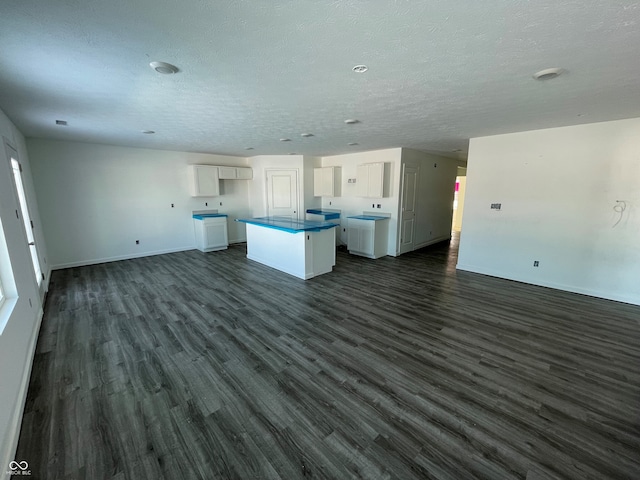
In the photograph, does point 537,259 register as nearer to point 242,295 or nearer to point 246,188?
point 242,295

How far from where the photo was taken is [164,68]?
2008mm

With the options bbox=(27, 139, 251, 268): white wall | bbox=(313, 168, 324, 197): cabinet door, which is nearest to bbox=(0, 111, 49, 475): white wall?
bbox=(27, 139, 251, 268): white wall

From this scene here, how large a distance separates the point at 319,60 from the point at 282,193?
18.4ft

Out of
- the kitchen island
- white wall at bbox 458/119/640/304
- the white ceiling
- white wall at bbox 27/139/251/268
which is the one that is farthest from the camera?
white wall at bbox 27/139/251/268

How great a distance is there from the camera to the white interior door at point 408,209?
6147 mm

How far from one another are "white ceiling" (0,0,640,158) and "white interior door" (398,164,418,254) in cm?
254

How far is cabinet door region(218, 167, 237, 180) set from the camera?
23.1 ft

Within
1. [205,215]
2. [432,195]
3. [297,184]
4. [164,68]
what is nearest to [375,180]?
[432,195]

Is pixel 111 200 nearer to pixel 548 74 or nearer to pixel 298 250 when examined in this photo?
pixel 298 250

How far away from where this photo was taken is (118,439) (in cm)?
170

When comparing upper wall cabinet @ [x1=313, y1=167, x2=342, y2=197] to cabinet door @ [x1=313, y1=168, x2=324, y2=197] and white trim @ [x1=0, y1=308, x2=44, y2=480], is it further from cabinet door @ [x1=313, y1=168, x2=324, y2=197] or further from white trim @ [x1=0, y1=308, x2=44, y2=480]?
white trim @ [x1=0, y1=308, x2=44, y2=480]

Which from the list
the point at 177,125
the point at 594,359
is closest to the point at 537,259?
the point at 594,359

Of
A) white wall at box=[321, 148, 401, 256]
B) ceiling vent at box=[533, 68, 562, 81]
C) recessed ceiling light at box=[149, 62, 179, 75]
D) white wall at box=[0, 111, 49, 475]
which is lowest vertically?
white wall at box=[0, 111, 49, 475]

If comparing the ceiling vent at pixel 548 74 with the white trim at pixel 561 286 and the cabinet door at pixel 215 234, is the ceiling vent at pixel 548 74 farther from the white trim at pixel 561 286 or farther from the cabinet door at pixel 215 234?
the cabinet door at pixel 215 234
